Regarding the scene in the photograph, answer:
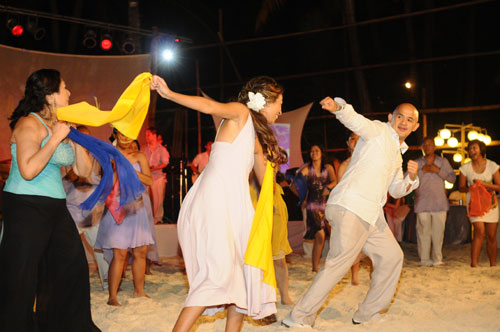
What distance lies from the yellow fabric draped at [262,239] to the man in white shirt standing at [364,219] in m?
1.11

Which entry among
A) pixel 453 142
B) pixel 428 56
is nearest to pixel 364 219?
pixel 453 142

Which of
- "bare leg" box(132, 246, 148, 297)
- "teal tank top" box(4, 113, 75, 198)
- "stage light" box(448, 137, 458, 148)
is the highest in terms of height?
"stage light" box(448, 137, 458, 148)

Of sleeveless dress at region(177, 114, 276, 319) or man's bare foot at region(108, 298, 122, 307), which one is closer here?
sleeveless dress at region(177, 114, 276, 319)

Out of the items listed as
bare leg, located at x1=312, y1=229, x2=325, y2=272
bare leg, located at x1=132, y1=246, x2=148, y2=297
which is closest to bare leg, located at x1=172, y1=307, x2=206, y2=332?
bare leg, located at x1=132, y1=246, x2=148, y2=297

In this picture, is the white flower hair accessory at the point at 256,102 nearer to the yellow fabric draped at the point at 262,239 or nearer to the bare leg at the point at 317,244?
the yellow fabric draped at the point at 262,239

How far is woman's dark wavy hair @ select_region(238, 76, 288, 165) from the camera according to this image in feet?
11.7

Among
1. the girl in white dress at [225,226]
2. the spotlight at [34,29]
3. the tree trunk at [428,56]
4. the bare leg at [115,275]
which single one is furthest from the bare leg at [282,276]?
the tree trunk at [428,56]

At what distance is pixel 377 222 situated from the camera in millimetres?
4773

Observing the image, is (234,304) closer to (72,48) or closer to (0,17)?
(72,48)

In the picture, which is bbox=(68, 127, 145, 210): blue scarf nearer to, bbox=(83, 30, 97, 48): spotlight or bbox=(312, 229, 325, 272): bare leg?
bbox=(312, 229, 325, 272): bare leg

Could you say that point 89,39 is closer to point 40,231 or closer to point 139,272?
point 139,272

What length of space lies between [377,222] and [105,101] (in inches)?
307

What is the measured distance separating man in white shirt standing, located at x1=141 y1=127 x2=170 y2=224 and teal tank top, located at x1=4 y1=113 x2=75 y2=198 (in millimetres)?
6511

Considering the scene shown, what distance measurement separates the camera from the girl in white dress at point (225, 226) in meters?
3.29
